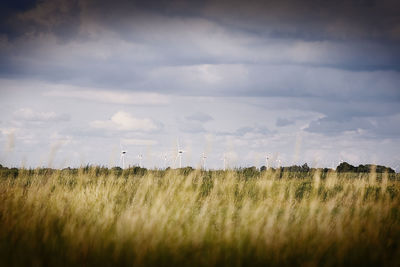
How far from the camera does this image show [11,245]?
18.7 ft

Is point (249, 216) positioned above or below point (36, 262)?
above

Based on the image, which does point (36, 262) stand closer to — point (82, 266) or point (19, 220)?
point (82, 266)

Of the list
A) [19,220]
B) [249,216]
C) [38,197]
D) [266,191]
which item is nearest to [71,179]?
[38,197]

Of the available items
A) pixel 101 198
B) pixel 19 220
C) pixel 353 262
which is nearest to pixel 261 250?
pixel 353 262

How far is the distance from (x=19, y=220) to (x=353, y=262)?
5459 millimetres

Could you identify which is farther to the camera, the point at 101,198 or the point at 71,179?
the point at 71,179

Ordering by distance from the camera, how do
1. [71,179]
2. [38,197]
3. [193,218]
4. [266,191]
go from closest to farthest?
[193,218]
[38,197]
[266,191]
[71,179]

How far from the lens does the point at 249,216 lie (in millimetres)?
7840

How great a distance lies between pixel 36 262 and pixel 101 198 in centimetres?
545

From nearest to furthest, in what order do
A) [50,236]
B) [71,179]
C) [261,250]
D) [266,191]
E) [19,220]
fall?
[261,250] < [50,236] < [19,220] < [266,191] < [71,179]

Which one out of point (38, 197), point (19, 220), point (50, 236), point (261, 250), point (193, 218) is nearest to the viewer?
point (261, 250)

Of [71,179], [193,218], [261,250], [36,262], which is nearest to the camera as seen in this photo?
[36,262]

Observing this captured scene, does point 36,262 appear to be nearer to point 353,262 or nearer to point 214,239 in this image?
point 214,239

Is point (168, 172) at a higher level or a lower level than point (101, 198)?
higher
